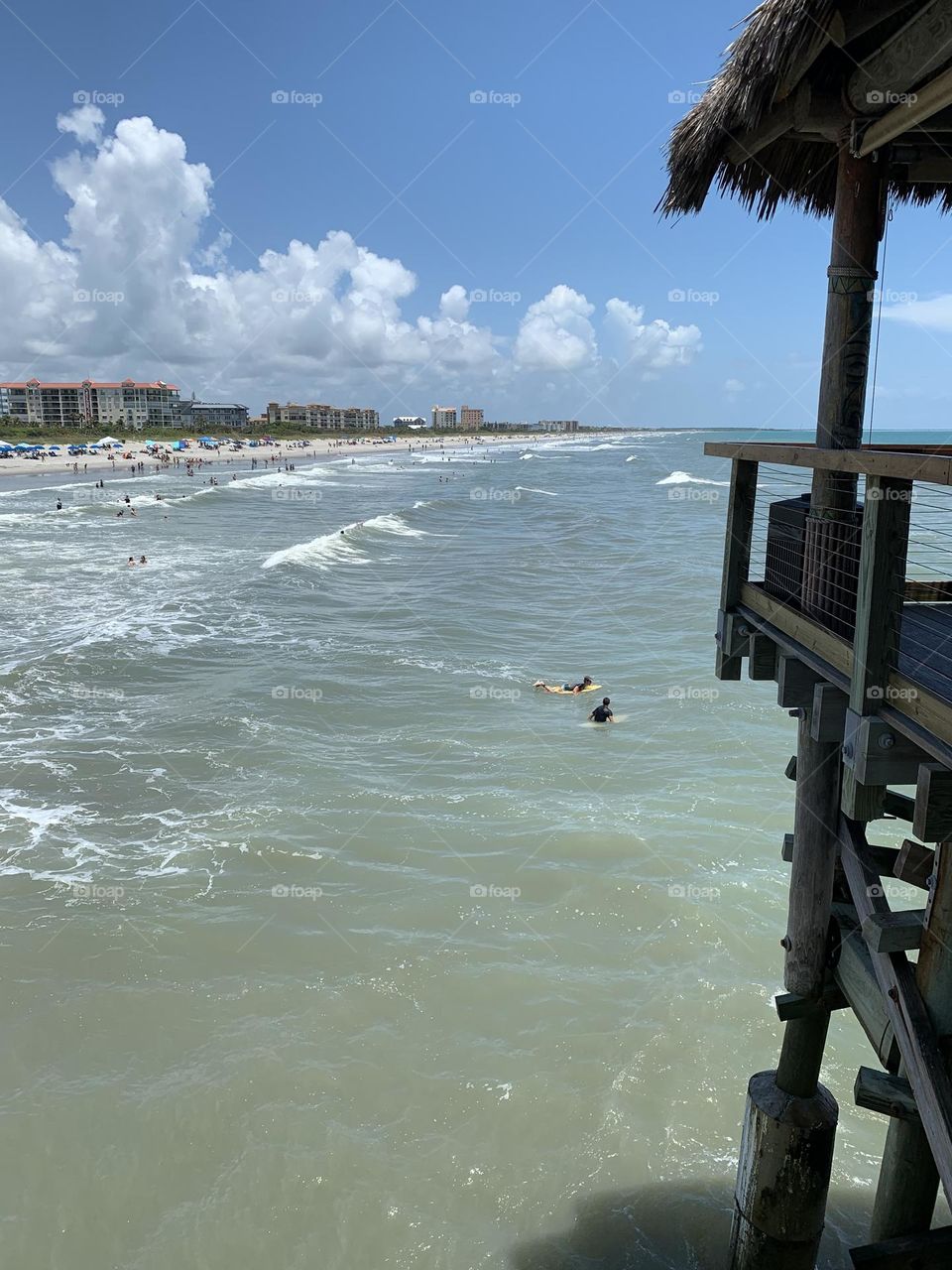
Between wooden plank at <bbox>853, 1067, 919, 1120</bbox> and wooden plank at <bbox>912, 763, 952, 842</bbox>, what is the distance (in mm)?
1460

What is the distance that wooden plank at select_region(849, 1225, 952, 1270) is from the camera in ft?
13.2

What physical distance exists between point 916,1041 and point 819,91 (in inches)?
170

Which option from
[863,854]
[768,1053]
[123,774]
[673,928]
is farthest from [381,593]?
[863,854]

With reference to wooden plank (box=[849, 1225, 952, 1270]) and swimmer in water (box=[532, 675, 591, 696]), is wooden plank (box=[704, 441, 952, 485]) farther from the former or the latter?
swimmer in water (box=[532, 675, 591, 696])

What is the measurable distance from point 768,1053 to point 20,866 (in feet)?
26.9

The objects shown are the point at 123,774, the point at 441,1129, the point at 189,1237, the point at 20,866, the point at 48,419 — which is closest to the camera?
the point at 189,1237

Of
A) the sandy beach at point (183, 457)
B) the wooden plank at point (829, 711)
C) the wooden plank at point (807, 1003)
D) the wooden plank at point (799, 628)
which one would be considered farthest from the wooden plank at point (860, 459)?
the sandy beach at point (183, 457)

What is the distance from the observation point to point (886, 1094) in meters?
4.10

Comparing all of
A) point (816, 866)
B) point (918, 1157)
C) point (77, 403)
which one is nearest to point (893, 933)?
point (816, 866)

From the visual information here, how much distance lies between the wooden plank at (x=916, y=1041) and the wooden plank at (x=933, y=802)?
3.31 feet

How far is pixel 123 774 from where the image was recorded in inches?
541

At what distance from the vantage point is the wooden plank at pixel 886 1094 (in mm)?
4066

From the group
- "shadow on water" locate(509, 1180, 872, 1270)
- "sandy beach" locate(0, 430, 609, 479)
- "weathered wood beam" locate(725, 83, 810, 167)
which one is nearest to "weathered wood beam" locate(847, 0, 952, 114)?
"weathered wood beam" locate(725, 83, 810, 167)

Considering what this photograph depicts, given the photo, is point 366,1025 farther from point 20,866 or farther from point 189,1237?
point 20,866
